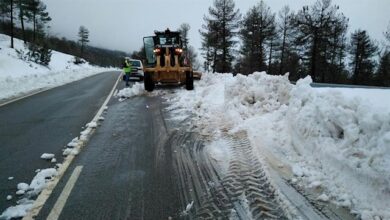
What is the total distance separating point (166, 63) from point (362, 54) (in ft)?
128

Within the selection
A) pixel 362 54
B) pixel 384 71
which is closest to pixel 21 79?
pixel 384 71

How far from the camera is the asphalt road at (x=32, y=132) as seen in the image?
5285 millimetres

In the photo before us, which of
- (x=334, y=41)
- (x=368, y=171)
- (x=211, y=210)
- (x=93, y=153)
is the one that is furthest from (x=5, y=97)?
(x=334, y=41)

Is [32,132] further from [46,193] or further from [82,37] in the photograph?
[82,37]

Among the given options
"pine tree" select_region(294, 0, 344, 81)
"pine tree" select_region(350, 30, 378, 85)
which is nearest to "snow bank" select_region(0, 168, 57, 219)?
"pine tree" select_region(294, 0, 344, 81)

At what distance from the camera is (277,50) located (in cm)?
4562

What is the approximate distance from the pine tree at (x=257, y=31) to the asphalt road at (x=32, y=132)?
32.6 meters

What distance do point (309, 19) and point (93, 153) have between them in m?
36.8

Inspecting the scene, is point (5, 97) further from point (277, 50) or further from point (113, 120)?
point (277, 50)

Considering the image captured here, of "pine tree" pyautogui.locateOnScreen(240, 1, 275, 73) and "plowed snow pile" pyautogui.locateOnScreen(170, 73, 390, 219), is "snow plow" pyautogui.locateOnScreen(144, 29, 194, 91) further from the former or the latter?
"pine tree" pyautogui.locateOnScreen(240, 1, 275, 73)

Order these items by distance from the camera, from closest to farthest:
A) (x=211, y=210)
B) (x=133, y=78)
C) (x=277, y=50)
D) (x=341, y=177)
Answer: (x=211, y=210)
(x=341, y=177)
(x=133, y=78)
(x=277, y=50)

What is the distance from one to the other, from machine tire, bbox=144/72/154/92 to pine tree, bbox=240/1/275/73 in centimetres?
2733

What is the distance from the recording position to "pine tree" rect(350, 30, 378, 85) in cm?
4634

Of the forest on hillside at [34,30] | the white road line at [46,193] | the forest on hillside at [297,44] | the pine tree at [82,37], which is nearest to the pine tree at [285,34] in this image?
the forest on hillside at [297,44]
